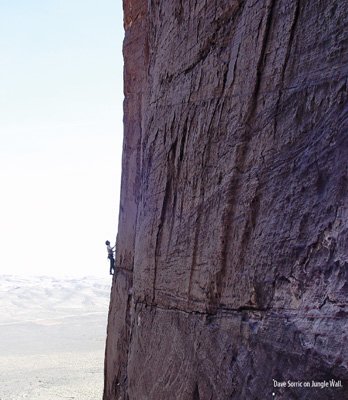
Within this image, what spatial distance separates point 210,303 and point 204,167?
1.44m

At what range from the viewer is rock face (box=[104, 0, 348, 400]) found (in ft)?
14.1

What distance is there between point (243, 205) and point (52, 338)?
47.5m

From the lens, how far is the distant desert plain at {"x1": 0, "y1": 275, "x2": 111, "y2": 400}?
1200 inches

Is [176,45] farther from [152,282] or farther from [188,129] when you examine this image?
[152,282]

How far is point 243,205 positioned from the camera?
542 centimetres

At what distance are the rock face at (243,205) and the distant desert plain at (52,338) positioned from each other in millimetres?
21523

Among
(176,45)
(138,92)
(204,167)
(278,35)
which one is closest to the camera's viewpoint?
(278,35)

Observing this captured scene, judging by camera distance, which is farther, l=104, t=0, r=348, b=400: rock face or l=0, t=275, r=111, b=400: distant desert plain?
l=0, t=275, r=111, b=400: distant desert plain

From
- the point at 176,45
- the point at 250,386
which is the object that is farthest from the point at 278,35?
the point at 250,386

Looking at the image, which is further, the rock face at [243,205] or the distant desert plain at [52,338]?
the distant desert plain at [52,338]

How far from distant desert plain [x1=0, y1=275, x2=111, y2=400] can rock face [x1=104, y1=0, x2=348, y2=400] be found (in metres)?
21.5

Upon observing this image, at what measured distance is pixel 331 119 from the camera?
441cm

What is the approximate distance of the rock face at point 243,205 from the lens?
430cm

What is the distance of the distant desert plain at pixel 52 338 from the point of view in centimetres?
3048
